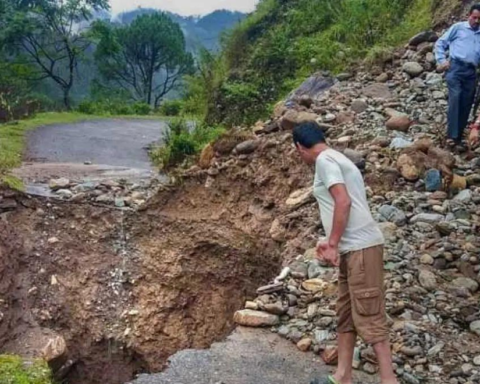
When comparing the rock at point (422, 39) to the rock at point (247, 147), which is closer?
the rock at point (247, 147)

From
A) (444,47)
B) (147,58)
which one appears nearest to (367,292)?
(444,47)

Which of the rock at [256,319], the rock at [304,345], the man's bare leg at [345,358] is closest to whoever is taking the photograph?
the man's bare leg at [345,358]

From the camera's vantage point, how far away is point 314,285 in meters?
5.44

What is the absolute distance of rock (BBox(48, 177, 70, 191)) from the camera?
27.4ft

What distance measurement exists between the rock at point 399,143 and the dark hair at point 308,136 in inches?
145

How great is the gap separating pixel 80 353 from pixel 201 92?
11706 millimetres

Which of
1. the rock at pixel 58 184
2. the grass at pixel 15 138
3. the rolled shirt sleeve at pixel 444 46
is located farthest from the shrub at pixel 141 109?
the rolled shirt sleeve at pixel 444 46

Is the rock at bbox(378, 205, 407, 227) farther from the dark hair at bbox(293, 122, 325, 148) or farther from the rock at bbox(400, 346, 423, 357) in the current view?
the dark hair at bbox(293, 122, 325, 148)

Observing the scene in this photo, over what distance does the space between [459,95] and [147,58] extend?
99.2 feet

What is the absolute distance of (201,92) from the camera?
17.0 m

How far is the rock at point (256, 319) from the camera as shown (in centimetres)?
Answer: 508

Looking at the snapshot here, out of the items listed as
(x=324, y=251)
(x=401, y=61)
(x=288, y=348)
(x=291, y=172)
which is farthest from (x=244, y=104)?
(x=324, y=251)

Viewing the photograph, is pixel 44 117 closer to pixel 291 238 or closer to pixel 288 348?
pixel 291 238

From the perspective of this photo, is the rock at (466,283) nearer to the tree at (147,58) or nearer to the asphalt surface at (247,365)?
the asphalt surface at (247,365)
